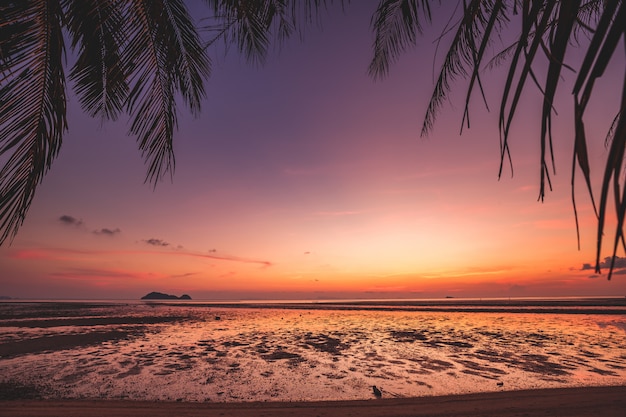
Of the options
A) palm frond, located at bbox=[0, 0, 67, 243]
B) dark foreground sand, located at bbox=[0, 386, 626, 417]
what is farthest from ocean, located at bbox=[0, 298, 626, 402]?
palm frond, located at bbox=[0, 0, 67, 243]

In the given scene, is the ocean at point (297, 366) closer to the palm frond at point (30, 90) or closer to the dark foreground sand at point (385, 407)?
the dark foreground sand at point (385, 407)

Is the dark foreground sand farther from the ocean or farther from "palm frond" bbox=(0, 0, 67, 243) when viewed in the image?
"palm frond" bbox=(0, 0, 67, 243)

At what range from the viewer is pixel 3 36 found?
2.91 meters

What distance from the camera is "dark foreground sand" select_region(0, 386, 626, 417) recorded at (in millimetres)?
4289

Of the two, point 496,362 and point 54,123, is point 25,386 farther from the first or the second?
point 496,362

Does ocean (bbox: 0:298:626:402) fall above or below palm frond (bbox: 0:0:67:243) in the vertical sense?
below

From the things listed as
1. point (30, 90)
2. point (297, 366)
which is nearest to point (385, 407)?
point (297, 366)

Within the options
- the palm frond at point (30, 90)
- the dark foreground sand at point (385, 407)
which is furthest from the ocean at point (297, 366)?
the palm frond at point (30, 90)

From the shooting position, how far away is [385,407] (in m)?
4.54

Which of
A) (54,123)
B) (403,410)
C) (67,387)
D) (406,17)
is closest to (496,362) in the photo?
(403,410)

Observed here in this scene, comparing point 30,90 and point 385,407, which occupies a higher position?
point 30,90

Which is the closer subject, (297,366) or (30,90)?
(30,90)

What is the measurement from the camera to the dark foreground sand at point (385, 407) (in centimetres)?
429

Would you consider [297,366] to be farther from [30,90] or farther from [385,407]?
[30,90]
